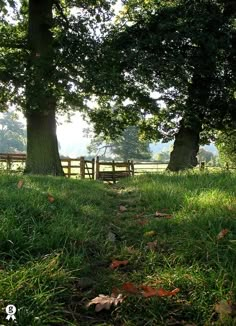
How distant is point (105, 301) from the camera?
2209 millimetres

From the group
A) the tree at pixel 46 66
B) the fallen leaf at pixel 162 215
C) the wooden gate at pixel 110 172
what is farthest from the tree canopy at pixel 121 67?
the fallen leaf at pixel 162 215

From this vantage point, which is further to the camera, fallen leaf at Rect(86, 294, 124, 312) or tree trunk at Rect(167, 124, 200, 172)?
tree trunk at Rect(167, 124, 200, 172)

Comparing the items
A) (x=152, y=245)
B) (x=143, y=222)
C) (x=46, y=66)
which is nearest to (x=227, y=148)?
(x=46, y=66)

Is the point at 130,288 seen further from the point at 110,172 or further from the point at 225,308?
the point at 110,172

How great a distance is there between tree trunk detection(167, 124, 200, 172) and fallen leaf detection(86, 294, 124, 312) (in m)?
13.7

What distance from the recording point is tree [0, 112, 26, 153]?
106 m

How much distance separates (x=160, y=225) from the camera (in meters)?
3.80

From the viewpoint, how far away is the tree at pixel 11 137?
106 meters

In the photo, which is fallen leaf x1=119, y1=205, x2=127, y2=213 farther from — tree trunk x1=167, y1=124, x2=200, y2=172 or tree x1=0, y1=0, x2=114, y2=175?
tree trunk x1=167, y1=124, x2=200, y2=172

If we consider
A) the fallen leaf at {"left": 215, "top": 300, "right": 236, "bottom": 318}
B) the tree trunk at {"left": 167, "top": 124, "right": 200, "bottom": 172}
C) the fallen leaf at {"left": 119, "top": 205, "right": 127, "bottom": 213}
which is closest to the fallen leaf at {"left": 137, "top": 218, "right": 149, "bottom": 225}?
the fallen leaf at {"left": 119, "top": 205, "right": 127, "bottom": 213}


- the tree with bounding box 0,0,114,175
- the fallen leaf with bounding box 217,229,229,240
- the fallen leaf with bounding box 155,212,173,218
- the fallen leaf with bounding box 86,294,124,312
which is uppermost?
the tree with bounding box 0,0,114,175

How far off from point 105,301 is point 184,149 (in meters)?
14.1

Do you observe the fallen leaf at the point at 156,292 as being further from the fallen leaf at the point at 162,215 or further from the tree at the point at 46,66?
the tree at the point at 46,66

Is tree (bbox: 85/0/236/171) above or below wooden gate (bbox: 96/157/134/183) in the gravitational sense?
above
